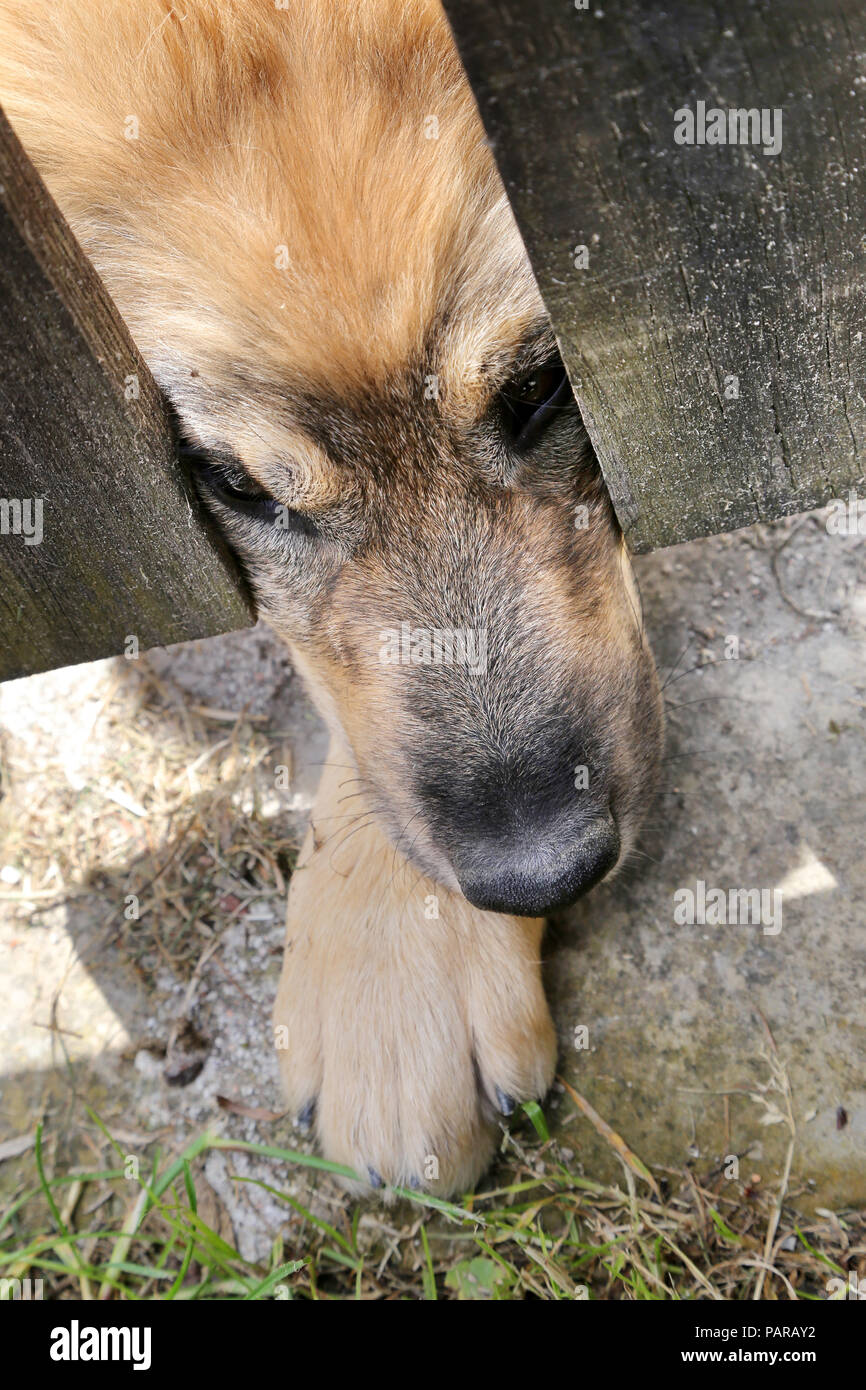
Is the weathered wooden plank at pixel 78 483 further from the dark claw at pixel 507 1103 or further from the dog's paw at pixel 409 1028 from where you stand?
the dark claw at pixel 507 1103

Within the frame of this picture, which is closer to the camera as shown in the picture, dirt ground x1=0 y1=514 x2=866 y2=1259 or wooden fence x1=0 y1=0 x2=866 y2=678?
wooden fence x1=0 y1=0 x2=866 y2=678

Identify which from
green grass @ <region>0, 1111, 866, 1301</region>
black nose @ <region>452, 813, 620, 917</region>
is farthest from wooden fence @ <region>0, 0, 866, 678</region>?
green grass @ <region>0, 1111, 866, 1301</region>

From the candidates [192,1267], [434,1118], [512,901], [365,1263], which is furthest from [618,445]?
[192,1267]

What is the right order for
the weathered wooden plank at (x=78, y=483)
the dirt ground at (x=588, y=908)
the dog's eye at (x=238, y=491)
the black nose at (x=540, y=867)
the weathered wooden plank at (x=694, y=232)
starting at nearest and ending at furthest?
1. the weathered wooden plank at (x=694, y=232)
2. the weathered wooden plank at (x=78, y=483)
3. the black nose at (x=540, y=867)
4. the dog's eye at (x=238, y=491)
5. the dirt ground at (x=588, y=908)

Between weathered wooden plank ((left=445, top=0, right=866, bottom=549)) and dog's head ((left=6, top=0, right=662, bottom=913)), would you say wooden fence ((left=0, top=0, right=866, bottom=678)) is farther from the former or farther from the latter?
dog's head ((left=6, top=0, right=662, bottom=913))

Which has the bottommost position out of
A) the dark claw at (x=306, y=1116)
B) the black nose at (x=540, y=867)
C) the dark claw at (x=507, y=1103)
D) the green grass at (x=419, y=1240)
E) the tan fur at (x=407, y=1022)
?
the green grass at (x=419, y=1240)

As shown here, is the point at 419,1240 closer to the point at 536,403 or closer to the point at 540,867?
the point at 540,867

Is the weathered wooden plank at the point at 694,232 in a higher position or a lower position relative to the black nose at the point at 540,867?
higher

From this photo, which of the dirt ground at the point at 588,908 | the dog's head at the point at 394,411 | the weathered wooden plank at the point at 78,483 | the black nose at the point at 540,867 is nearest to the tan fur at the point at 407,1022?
the dirt ground at the point at 588,908

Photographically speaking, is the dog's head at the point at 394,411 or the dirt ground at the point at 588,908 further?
the dirt ground at the point at 588,908
